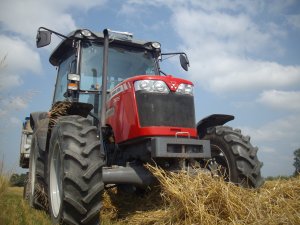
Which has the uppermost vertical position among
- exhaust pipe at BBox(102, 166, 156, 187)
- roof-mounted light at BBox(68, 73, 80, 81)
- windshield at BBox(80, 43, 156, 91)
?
windshield at BBox(80, 43, 156, 91)

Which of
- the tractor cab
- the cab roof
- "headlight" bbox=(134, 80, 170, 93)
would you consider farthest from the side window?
"headlight" bbox=(134, 80, 170, 93)

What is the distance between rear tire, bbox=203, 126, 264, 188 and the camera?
4.29 metres

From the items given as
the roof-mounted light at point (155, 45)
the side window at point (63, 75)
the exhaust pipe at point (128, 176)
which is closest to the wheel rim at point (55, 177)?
the exhaust pipe at point (128, 176)

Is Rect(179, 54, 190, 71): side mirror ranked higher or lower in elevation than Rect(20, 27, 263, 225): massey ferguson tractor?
higher

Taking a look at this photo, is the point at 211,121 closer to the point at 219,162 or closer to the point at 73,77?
the point at 219,162

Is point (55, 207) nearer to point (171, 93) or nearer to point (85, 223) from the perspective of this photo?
point (85, 223)

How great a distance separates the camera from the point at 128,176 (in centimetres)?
387

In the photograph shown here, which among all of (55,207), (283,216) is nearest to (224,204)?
(283,216)

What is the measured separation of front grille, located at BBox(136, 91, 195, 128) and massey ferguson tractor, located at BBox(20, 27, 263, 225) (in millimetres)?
12

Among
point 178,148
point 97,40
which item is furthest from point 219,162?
point 97,40

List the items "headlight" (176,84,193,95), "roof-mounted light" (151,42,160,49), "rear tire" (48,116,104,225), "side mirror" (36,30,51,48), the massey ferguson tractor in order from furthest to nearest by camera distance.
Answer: "roof-mounted light" (151,42,160,49), "side mirror" (36,30,51,48), "headlight" (176,84,193,95), the massey ferguson tractor, "rear tire" (48,116,104,225)

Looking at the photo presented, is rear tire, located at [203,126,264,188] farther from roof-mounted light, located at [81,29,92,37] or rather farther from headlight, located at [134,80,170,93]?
roof-mounted light, located at [81,29,92,37]

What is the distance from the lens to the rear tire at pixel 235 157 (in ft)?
14.1

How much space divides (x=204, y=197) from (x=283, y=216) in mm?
701
